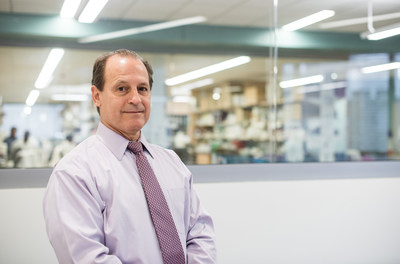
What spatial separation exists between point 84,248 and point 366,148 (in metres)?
9.68

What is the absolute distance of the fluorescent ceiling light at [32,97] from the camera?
26.9 ft

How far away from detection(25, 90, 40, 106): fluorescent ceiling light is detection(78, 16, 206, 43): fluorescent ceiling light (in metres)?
1.70

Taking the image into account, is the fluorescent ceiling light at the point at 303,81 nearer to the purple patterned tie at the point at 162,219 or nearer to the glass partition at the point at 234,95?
the glass partition at the point at 234,95

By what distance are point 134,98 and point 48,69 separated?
789cm

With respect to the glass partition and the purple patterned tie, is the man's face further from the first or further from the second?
the glass partition

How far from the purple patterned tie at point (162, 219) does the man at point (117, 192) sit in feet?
0.04

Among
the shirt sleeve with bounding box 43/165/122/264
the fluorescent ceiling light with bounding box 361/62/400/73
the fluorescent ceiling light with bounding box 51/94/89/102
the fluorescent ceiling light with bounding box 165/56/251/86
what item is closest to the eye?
the shirt sleeve with bounding box 43/165/122/264

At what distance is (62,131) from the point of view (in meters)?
8.12

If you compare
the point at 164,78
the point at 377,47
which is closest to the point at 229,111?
the point at 164,78

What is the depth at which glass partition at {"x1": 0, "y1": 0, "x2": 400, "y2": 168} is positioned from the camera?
789 cm

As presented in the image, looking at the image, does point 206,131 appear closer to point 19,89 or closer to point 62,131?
point 62,131

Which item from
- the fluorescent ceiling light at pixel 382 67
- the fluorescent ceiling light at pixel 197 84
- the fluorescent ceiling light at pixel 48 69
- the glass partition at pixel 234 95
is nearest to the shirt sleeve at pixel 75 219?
the glass partition at pixel 234 95

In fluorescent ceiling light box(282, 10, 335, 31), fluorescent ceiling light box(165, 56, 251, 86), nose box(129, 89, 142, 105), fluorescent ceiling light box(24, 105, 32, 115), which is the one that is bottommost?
nose box(129, 89, 142, 105)

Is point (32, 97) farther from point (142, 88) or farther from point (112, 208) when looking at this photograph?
point (112, 208)
